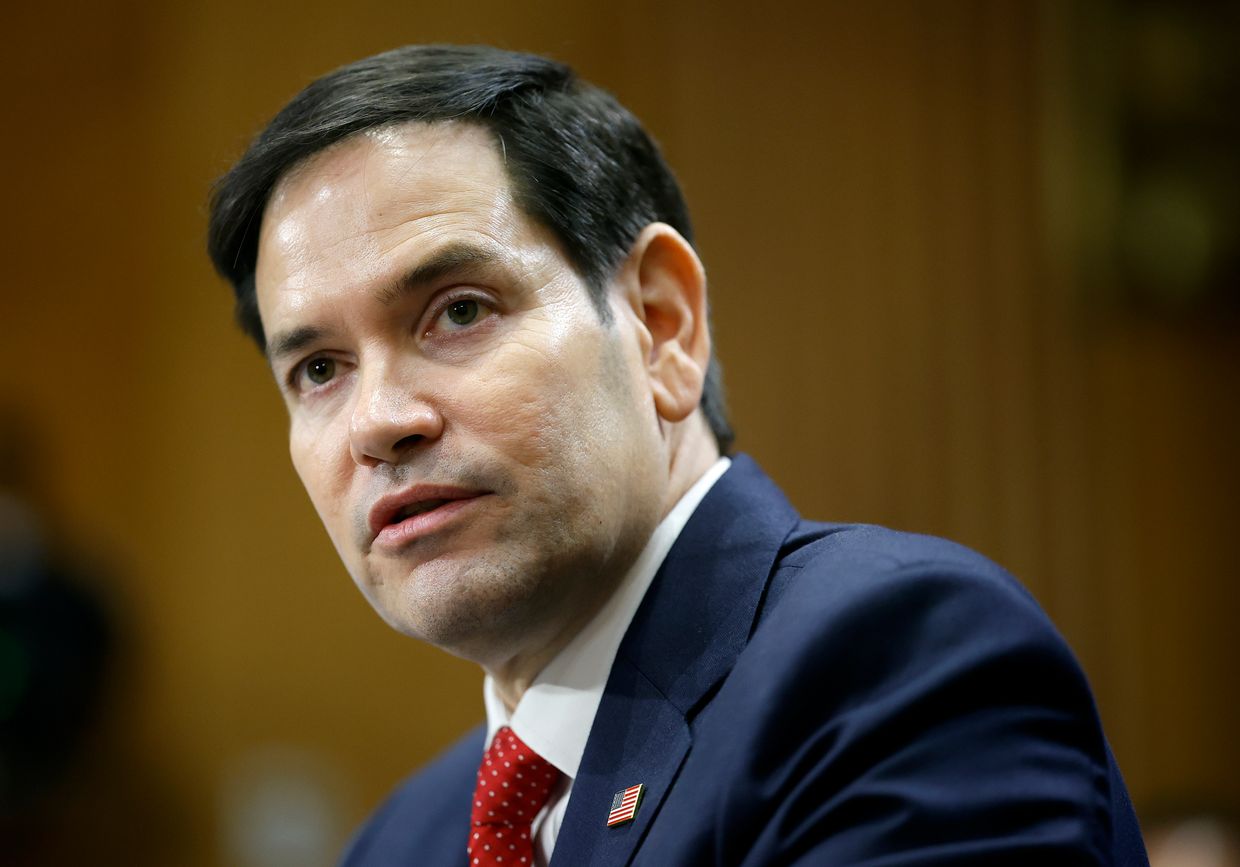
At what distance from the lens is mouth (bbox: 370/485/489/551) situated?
1.62 meters

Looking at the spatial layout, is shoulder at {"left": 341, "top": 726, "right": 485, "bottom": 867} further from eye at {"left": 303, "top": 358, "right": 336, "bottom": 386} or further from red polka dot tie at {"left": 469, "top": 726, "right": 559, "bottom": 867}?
eye at {"left": 303, "top": 358, "right": 336, "bottom": 386}

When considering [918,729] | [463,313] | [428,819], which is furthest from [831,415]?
[918,729]

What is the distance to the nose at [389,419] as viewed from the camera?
1613 millimetres

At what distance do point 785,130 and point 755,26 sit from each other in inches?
13.5

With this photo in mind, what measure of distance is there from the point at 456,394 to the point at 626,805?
1.70 ft

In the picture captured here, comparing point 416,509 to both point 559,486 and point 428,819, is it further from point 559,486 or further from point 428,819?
point 428,819

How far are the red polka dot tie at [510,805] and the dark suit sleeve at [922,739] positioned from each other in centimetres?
49

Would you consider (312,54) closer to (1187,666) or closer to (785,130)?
(785,130)

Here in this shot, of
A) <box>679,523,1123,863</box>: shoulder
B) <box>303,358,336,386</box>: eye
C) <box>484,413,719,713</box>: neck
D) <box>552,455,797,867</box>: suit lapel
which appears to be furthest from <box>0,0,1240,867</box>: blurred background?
<box>679,523,1123,863</box>: shoulder

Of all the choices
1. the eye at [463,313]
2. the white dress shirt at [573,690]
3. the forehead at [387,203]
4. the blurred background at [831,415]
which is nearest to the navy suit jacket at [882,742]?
the white dress shirt at [573,690]

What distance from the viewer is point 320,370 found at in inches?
70.9

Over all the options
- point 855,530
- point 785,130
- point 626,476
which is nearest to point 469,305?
point 626,476

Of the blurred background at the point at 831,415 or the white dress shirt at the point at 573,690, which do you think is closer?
the white dress shirt at the point at 573,690

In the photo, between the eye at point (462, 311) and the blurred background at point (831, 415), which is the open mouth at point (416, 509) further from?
the blurred background at point (831, 415)
